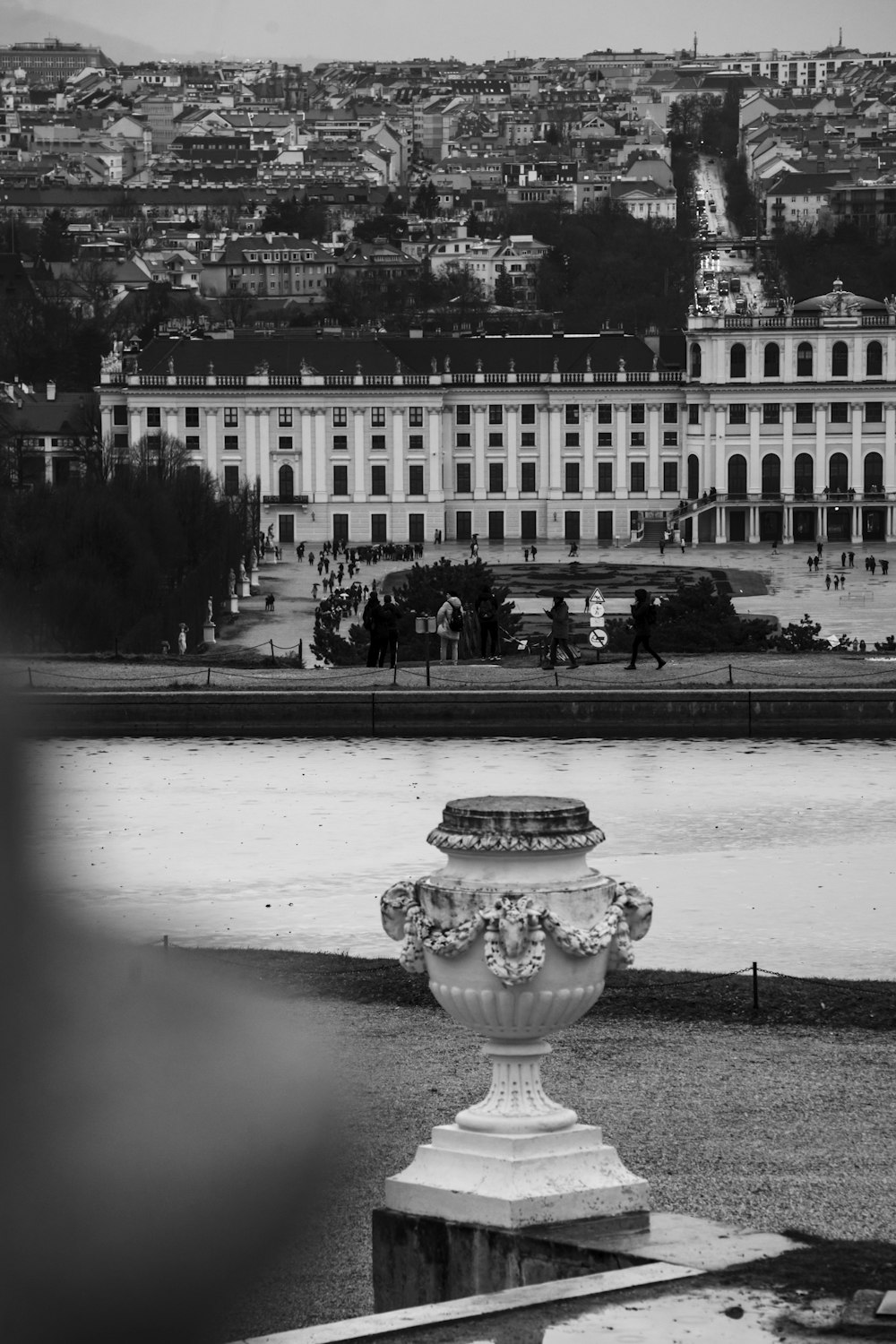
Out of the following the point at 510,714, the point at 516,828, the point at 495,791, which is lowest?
the point at 495,791

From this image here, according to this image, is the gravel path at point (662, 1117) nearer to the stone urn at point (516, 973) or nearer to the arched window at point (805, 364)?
the stone urn at point (516, 973)

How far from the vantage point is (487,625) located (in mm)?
34531

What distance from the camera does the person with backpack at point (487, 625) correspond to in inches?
1363

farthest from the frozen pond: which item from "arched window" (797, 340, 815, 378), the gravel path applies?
"arched window" (797, 340, 815, 378)

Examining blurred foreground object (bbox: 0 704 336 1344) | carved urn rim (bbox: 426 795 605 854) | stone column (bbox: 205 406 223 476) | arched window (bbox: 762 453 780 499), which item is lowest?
blurred foreground object (bbox: 0 704 336 1344)

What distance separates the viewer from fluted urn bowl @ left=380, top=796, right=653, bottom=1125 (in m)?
7.90

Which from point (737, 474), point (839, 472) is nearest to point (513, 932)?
point (737, 474)

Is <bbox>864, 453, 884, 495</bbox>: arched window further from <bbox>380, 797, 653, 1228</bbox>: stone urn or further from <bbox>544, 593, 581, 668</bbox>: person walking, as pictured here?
<bbox>380, 797, 653, 1228</bbox>: stone urn

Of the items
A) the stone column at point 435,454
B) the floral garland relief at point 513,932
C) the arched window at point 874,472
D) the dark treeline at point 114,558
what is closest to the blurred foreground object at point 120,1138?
the floral garland relief at point 513,932

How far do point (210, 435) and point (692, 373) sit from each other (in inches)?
636

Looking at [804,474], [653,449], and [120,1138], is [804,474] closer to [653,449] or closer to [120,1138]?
[653,449]

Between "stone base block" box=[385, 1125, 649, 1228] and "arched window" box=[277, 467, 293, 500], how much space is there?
9628 cm

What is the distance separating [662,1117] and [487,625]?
78.0ft

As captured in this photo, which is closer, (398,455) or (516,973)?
(516,973)
